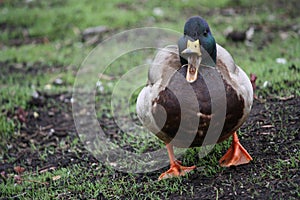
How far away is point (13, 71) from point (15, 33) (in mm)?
1562

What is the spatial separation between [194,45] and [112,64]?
3.92 m

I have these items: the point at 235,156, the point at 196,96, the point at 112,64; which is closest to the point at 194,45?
the point at 196,96

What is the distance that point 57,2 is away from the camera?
9734 millimetres

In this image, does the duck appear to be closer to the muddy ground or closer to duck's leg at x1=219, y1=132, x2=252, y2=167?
duck's leg at x1=219, y1=132, x2=252, y2=167

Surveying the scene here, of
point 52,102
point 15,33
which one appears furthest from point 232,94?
point 15,33

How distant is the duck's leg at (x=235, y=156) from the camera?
379cm

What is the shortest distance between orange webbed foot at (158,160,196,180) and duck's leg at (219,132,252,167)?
249mm

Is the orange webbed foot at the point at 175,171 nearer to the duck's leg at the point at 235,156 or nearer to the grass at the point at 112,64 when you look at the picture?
the grass at the point at 112,64

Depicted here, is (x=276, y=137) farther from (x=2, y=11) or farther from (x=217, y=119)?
(x=2, y=11)

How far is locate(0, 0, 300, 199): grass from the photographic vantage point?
389 centimetres

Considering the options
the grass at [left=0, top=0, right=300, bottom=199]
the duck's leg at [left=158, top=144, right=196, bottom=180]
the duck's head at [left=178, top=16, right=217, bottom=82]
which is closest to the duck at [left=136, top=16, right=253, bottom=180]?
the duck's head at [left=178, top=16, right=217, bottom=82]

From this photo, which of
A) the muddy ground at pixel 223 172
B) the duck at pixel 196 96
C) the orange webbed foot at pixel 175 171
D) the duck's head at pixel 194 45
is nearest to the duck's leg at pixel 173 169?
the orange webbed foot at pixel 175 171

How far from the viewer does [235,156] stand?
379 cm

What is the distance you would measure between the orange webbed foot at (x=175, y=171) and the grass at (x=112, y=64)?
0.07m
